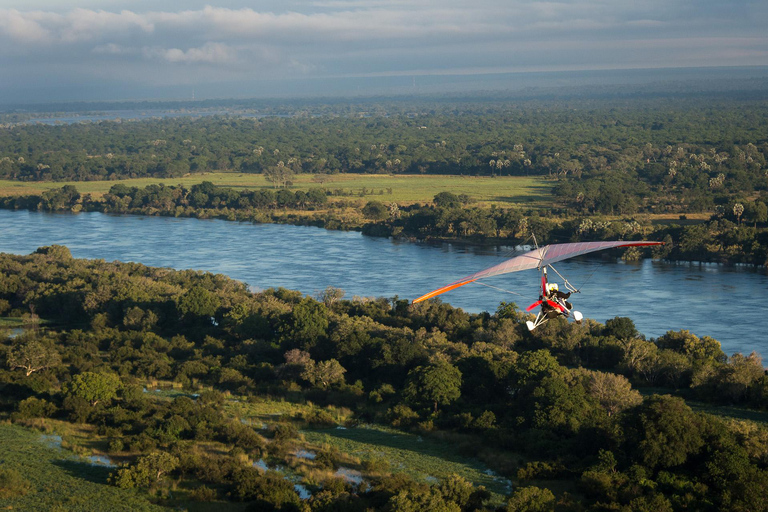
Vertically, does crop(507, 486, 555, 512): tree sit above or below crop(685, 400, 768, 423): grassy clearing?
above

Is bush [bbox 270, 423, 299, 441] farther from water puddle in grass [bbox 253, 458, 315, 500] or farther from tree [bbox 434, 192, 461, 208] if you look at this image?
tree [bbox 434, 192, 461, 208]

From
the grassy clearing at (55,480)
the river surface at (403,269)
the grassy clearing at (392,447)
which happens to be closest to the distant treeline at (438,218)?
the river surface at (403,269)

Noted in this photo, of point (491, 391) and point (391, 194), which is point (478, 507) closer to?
point (491, 391)

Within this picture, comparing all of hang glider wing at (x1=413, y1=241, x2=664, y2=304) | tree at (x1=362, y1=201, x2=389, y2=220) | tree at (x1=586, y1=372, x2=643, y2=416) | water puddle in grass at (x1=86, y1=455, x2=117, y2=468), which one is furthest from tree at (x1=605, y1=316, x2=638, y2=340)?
tree at (x1=362, y1=201, x2=389, y2=220)

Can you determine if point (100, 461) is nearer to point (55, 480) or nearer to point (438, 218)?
point (55, 480)

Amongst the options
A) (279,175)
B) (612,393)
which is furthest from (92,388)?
(279,175)

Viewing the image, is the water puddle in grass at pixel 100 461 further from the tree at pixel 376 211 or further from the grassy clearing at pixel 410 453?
the tree at pixel 376 211

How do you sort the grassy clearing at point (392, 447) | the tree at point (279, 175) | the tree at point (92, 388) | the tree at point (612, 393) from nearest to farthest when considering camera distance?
the grassy clearing at point (392, 447), the tree at point (612, 393), the tree at point (92, 388), the tree at point (279, 175)
